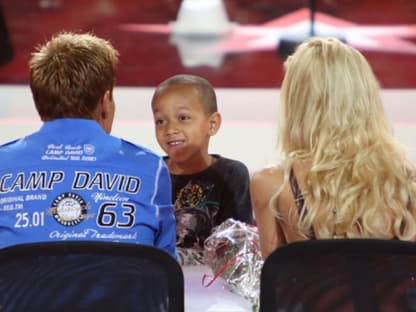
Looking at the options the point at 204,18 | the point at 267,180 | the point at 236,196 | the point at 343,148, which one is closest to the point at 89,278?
the point at 267,180

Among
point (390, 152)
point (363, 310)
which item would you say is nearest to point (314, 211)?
point (390, 152)

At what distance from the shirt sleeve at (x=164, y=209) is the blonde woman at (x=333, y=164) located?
19cm

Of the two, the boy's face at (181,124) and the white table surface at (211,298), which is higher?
the boy's face at (181,124)

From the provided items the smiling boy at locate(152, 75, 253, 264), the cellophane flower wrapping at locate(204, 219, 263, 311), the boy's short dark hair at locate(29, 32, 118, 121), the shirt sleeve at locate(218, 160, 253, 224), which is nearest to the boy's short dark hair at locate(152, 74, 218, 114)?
the smiling boy at locate(152, 75, 253, 264)

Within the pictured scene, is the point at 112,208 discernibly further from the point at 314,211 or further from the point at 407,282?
the point at 407,282

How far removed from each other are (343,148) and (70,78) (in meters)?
0.62

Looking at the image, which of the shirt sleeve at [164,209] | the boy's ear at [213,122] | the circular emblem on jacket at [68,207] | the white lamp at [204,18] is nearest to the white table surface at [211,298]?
the shirt sleeve at [164,209]

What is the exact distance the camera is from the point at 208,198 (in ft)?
9.04

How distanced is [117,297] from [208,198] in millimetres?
1171

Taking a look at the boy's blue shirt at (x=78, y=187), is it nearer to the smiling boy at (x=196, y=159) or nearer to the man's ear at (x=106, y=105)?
the man's ear at (x=106, y=105)

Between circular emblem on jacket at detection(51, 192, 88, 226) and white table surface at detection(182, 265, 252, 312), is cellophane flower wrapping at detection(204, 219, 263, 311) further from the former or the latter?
circular emblem on jacket at detection(51, 192, 88, 226)

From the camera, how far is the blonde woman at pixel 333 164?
1897 millimetres

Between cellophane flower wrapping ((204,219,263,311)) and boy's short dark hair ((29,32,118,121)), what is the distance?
49cm

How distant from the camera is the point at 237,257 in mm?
2191
